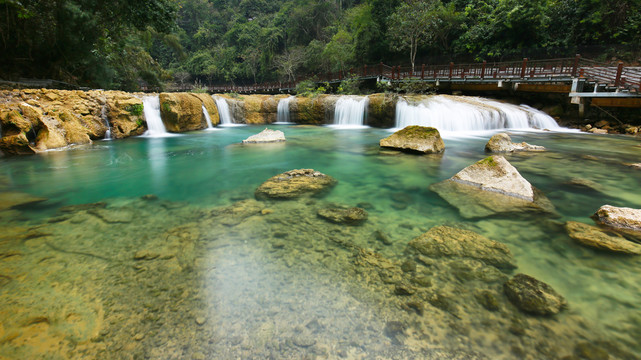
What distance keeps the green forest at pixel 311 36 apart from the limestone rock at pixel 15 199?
8.80 meters

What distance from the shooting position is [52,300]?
233 centimetres

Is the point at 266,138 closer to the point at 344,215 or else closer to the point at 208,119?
the point at 208,119

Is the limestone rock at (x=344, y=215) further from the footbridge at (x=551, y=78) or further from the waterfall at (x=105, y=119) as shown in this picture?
the footbridge at (x=551, y=78)

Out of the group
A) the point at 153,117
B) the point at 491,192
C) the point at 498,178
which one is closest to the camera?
the point at 491,192

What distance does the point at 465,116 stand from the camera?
13375 mm

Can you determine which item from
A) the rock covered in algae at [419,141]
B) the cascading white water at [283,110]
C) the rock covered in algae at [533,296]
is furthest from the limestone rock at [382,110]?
the rock covered in algae at [533,296]

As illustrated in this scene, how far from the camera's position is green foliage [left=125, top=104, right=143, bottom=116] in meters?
12.4

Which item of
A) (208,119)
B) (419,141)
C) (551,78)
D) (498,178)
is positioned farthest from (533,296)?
(551,78)

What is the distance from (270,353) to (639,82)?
1674 centimetres

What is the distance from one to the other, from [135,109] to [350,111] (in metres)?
10.4

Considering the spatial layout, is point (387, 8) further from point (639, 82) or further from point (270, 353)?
point (270, 353)

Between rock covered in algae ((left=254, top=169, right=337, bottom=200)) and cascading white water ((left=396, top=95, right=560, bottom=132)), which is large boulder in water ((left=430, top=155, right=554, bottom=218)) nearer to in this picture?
rock covered in algae ((left=254, top=169, right=337, bottom=200))

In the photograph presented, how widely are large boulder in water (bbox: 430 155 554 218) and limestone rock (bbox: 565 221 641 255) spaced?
2.12 feet

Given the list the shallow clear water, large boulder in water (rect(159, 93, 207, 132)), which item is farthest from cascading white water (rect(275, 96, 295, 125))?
the shallow clear water
